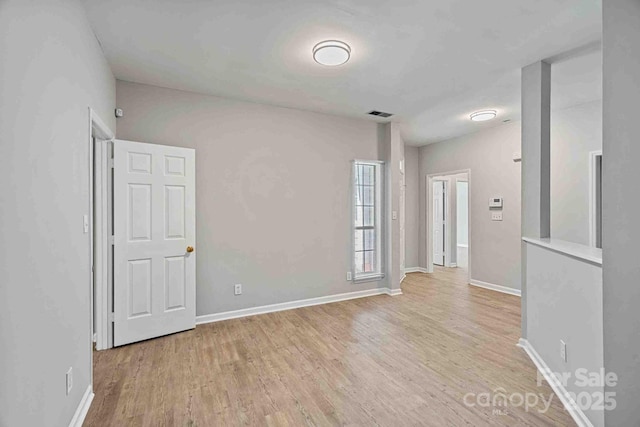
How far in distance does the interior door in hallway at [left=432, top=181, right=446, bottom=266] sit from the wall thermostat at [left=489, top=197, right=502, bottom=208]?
7.53ft

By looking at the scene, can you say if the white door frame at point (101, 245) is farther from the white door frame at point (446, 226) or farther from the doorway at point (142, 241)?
the white door frame at point (446, 226)

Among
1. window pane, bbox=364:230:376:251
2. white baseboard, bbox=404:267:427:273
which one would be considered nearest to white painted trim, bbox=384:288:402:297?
window pane, bbox=364:230:376:251

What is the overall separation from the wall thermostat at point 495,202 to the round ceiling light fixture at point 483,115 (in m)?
1.33

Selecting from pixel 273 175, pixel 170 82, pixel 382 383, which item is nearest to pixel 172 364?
pixel 382 383

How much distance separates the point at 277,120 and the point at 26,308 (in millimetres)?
3371

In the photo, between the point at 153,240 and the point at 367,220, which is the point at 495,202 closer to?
the point at 367,220

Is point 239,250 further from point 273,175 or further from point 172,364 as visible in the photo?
point 172,364

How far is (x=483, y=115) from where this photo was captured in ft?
14.9

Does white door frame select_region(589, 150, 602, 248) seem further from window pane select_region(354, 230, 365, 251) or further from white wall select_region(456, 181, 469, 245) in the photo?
white wall select_region(456, 181, 469, 245)

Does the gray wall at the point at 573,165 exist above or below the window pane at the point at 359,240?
above

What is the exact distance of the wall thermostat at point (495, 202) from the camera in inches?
204

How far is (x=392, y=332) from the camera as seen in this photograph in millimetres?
3430

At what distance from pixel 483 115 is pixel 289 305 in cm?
382

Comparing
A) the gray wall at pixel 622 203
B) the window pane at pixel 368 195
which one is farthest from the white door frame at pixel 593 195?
the gray wall at pixel 622 203
